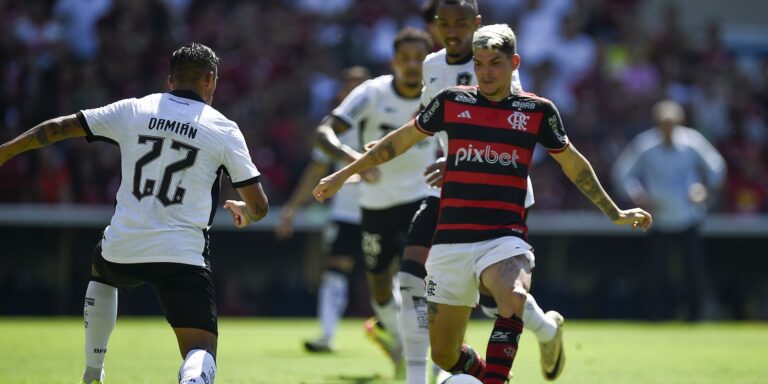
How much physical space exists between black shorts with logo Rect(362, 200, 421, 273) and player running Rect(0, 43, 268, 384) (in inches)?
131

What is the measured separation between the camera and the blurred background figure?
54.4 feet

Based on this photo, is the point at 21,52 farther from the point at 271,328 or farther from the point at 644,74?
the point at 644,74

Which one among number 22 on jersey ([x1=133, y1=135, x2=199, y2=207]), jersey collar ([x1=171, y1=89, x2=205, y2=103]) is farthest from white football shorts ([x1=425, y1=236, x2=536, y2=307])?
jersey collar ([x1=171, y1=89, x2=205, y2=103])

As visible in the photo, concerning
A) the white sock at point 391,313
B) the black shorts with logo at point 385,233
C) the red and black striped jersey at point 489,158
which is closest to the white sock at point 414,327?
the red and black striped jersey at point 489,158

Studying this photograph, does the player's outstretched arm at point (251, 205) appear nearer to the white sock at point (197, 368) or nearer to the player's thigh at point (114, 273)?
the player's thigh at point (114, 273)

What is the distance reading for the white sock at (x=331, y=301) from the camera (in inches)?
505

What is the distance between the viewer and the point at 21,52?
64.1ft

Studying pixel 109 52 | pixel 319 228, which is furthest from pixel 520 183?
pixel 109 52

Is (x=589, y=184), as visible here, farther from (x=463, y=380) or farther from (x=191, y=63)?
(x=191, y=63)

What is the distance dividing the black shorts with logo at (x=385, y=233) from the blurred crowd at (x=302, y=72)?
8.91 m

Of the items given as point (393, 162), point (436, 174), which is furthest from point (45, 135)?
point (393, 162)

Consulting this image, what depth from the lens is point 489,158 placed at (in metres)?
6.69

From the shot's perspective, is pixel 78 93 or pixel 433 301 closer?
pixel 433 301

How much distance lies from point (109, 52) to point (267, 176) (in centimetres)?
352
